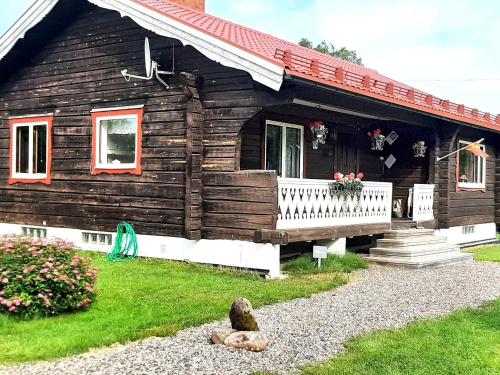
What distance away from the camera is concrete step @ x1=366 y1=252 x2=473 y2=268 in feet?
36.3

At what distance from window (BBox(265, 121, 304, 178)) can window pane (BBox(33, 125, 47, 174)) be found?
193 inches

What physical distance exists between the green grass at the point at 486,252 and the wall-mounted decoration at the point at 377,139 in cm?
347

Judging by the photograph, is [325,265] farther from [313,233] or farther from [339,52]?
[339,52]

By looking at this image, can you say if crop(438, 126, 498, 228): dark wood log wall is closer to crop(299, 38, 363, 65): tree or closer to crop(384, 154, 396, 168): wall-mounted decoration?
crop(384, 154, 396, 168): wall-mounted decoration

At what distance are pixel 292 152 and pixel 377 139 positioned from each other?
10.3ft

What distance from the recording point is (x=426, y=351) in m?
5.41

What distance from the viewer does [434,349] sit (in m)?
5.49

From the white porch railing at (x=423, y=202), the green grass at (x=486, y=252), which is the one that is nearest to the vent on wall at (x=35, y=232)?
the white porch railing at (x=423, y=202)

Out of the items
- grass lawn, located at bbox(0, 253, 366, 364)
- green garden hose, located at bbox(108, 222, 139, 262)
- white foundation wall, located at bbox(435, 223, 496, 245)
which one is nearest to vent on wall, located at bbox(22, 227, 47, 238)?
green garden hose, located at bbox(108, 222, 139, 262)

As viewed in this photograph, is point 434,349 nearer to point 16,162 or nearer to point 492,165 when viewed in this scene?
point 16,162

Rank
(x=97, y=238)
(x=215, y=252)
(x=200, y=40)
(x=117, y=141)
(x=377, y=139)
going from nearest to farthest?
(x=200, y=40)
(x=215, y=252)
(x=117, y=141)
(x=97, y=238)
(x=377, y=139)

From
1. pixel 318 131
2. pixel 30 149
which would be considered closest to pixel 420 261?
pixel 318 131

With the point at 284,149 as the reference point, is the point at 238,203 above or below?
below

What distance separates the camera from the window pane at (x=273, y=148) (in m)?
11.9
